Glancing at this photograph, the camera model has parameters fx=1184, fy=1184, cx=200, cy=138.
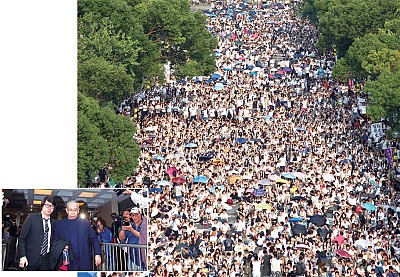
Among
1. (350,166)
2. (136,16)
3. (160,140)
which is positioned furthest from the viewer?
(136,16)

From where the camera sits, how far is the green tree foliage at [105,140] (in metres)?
44.7

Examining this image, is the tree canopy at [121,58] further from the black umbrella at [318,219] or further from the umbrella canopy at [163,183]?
the black umbrella at [318,219]

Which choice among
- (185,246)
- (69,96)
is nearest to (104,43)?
(185,246)

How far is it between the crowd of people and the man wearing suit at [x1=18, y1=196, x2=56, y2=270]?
1543 cm

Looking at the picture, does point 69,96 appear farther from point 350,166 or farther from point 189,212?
point 350,166

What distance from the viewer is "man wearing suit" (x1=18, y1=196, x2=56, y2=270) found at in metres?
21.3

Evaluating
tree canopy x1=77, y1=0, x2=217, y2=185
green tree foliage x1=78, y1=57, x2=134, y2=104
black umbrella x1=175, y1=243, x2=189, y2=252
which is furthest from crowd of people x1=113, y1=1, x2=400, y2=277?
green tree foliage x1=78, y1=57, x2=134, y2=104

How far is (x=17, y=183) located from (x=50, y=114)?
1761 millimetres

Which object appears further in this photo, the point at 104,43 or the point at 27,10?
the point at 104,43

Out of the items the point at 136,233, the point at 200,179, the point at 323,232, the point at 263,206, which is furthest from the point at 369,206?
the point at 136,233

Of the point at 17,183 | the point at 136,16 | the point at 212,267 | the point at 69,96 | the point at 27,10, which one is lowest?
the point at 212,267

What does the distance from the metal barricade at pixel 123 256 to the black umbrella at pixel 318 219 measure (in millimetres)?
21167

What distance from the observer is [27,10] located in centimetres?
2372

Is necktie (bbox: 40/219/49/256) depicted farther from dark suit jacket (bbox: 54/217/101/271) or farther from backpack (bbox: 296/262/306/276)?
backpack (bbox: 296/262/306/276)
